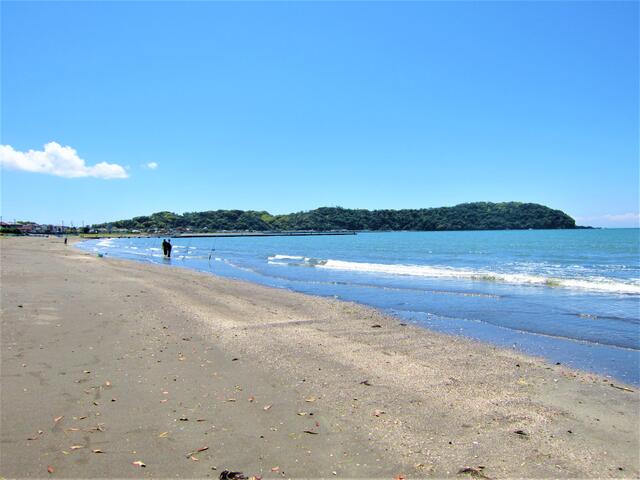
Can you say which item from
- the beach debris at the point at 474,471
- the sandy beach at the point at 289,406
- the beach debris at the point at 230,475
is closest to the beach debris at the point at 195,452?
the sandy beach at the point at 289,406

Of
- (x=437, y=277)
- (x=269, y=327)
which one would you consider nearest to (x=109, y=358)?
(x=269, y=327)

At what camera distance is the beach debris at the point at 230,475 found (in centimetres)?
403

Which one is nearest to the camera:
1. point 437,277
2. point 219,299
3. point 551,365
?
point 551,365

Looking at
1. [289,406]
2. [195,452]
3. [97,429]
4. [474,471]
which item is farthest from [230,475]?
[474,471]

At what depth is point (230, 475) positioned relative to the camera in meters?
4.07

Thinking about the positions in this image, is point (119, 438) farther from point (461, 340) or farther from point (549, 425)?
point (461, 340)

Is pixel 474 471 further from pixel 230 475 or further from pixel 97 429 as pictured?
pixel 97 429

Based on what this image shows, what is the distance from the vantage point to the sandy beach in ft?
14.3

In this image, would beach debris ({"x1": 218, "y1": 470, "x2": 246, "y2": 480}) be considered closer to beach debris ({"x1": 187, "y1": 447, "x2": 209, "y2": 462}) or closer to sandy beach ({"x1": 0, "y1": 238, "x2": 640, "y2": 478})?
sandy beach ({"x1": 0, "y1": 238, "x2": 640, "y2": 478})

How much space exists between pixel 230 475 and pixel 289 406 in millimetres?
1661

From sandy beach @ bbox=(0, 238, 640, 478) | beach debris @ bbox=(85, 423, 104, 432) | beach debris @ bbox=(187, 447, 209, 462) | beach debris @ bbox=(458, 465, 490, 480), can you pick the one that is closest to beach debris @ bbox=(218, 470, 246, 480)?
sandy beach @ bbox=(0, 238, 640, 478)

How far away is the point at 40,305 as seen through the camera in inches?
464

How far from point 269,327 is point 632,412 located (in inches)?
291

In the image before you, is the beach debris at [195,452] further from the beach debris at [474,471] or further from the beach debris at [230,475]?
the beach debris at [474,471]
